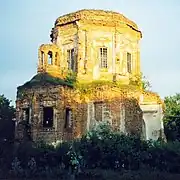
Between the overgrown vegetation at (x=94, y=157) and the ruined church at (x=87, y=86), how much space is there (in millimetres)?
1601

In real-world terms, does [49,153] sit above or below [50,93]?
below

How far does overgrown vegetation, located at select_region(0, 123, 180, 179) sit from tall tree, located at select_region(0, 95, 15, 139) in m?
4.89

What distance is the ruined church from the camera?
24.4 metres

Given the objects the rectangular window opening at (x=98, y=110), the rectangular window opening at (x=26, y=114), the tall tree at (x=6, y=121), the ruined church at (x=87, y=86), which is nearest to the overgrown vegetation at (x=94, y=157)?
the ruined church at (x=87, y=86)

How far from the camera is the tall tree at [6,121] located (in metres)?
28.0

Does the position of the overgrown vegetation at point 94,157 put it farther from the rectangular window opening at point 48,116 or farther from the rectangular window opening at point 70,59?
the rectangular window opening at point 70,59

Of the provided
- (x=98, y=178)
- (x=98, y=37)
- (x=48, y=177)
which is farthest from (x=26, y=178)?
(x=98, y=37)

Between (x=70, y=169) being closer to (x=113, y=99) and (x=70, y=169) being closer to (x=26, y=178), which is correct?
(x=26, y=178)

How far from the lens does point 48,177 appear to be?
1992cm

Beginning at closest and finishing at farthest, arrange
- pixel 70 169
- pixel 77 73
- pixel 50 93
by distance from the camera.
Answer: pixel 70 169 < pixel 50 93 < pixel 77 73

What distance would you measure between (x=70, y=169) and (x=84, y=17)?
998 cm

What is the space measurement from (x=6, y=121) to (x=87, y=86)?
6.70 meters

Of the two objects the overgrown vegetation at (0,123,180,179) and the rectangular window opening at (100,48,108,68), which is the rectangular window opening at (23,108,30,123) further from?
the rectangular window opening at (100,48,108,68)

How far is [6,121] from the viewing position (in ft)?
95.2
